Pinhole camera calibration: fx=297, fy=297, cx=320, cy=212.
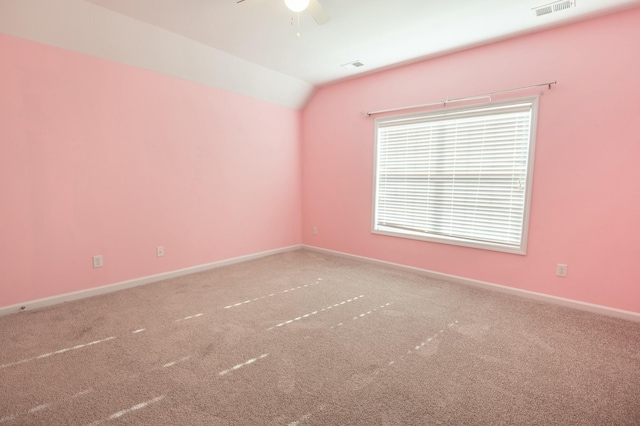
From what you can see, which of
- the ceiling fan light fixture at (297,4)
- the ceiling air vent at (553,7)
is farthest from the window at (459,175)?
the ceiling fan light fixture at (297,4)

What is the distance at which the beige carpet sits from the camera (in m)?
1.57

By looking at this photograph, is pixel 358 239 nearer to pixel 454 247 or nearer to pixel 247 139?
pixel 454 247

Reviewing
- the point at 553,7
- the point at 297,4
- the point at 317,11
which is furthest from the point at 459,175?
the point at 297,4

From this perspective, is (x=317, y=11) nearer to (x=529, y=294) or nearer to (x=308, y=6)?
(x=308, y=6)

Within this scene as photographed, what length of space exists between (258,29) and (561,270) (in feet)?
12.5

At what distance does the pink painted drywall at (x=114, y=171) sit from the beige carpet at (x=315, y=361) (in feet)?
1.49

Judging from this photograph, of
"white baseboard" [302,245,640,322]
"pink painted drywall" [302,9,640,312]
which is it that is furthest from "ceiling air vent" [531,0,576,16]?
"white baseboard" [302,245,640,322]

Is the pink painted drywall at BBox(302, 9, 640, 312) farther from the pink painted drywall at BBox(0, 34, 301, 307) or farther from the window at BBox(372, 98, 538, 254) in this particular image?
the pink painted drywall at BBox(0, 34, 301, 307)

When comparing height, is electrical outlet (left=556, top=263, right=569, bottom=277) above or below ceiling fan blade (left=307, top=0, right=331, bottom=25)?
below

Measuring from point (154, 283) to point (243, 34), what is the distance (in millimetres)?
2913

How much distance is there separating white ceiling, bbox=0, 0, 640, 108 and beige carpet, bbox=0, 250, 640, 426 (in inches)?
98.9

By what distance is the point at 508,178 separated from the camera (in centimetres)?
320

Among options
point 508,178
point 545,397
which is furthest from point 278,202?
point 545,397

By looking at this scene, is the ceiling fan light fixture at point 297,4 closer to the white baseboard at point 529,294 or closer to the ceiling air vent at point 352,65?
the ceiling air vent at point 352,65
